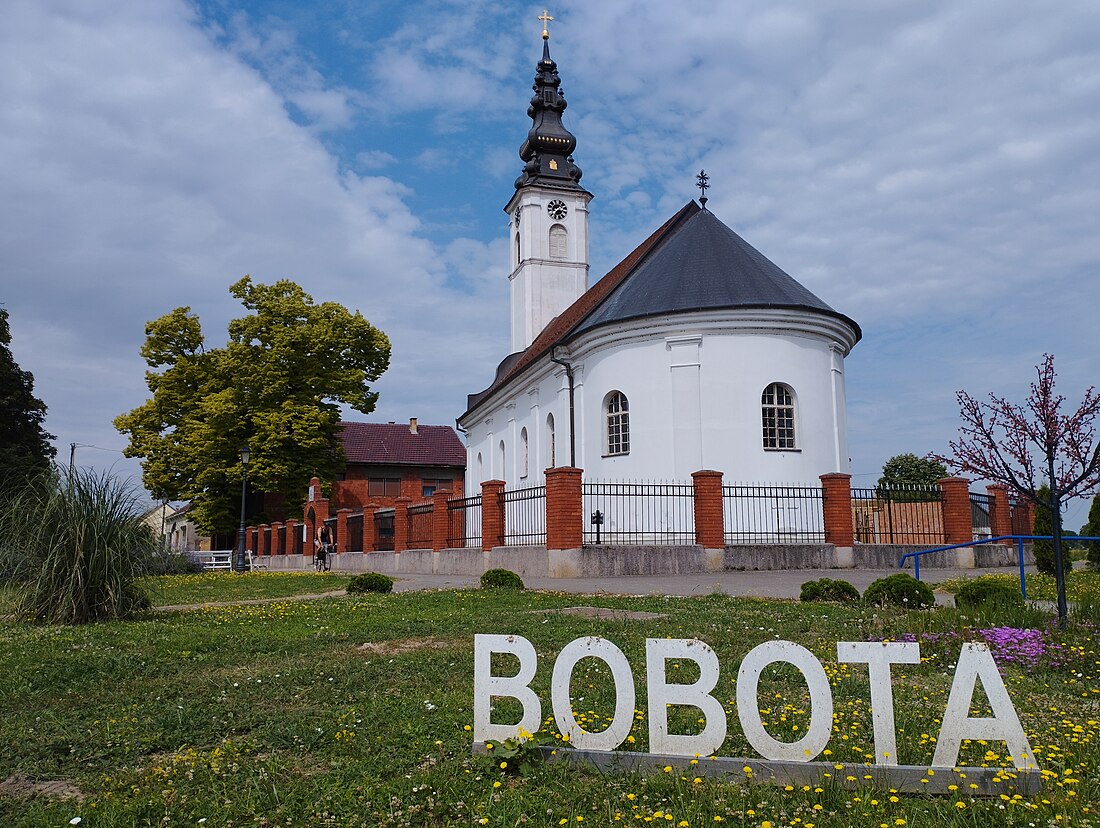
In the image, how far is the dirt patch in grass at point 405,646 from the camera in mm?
8117

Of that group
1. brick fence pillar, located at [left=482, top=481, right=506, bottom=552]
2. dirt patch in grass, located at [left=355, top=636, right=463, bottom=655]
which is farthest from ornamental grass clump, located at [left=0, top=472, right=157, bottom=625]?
brick fence pillar, located at [left=482, top=481, right=506, bottom=552]

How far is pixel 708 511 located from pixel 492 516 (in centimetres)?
560

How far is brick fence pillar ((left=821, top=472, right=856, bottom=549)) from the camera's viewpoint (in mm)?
21625

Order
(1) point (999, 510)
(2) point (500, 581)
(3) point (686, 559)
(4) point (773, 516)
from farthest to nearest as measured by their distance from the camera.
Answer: (1) point (999, 510) < (4) point (773, 516) < (3) point (686, 559) < (2) point (500, 581)

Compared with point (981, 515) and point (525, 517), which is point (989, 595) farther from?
point (981, 515)

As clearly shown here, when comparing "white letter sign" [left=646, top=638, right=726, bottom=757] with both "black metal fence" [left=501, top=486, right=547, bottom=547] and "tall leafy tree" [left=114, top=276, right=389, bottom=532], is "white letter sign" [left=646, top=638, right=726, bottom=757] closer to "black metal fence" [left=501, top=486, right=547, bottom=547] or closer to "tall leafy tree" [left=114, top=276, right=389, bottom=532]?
"black metal fence" [left=501, top=486, right=547, bottom=547]

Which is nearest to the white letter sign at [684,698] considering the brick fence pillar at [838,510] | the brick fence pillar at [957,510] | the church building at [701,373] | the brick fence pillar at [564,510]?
the brick fence pillar at [564,510]

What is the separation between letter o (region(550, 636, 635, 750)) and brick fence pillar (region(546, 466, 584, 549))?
48.7 feet

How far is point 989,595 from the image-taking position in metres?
9.89

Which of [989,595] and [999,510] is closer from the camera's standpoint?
[989,595]

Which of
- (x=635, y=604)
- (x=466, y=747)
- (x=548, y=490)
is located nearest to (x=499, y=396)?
(x=548, y=490)

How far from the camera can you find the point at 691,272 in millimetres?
26547

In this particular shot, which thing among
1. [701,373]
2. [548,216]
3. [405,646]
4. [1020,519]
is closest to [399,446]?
[548,216]

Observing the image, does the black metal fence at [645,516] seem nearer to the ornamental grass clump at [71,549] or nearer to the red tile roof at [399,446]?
the ornamental grass clump at [71,549]
